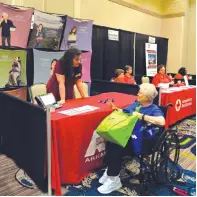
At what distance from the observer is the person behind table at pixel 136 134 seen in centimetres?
207

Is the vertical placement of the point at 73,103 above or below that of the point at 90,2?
below

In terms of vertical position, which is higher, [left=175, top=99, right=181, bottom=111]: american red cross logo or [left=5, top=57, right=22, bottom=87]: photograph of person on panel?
[left=5, top=57, right=22, bottom=87]: photograph of person on panel

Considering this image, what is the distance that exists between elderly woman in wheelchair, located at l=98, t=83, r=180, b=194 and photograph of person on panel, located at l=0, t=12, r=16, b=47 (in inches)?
91.5

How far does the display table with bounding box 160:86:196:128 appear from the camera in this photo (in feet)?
13.5

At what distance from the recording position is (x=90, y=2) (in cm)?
558

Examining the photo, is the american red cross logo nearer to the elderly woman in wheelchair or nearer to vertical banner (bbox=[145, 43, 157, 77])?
the elderly woman in wheelchair

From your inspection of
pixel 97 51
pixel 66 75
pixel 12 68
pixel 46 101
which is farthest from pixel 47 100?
pixel 97 51

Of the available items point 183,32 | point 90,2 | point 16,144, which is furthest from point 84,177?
point 183,32

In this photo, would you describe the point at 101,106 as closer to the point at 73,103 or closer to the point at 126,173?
the point at 73,103

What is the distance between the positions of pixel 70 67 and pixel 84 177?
3.82 feet

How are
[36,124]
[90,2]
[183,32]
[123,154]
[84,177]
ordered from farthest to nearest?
[183,32] → [90,2] → [84,177] → [123,154] → [36,124]

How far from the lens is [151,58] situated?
7.19 meters

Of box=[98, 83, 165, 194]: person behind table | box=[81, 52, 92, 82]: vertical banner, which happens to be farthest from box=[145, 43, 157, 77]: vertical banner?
box=[98, 83, 165, 194]: person behind table

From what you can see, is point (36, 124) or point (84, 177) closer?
point (36, 124)
